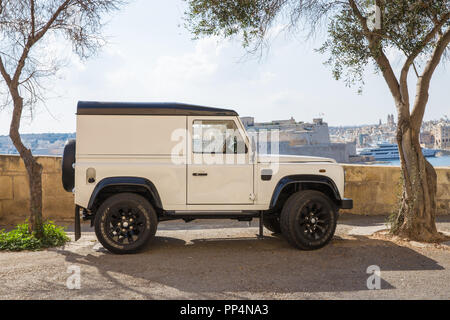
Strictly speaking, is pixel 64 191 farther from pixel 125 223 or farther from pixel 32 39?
pixel 125 223

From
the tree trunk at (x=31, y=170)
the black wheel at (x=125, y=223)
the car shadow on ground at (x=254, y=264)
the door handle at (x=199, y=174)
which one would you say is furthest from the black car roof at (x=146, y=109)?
the car shadow on ground at (x=254, y=264)

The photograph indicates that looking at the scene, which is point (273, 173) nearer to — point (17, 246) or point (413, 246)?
point (413, 246)

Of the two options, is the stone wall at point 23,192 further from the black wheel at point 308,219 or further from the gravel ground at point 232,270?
the black wheel at point 308,219

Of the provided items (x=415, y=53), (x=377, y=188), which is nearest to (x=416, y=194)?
(x=415, y=53)

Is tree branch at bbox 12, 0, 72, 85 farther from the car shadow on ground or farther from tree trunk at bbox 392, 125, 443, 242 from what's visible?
tree trunk at bbox 392, 125, 443, 242

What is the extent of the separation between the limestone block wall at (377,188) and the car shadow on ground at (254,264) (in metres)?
3.35

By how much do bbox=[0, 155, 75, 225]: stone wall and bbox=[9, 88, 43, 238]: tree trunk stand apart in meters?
2.67

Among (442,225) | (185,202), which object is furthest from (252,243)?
(442,225)

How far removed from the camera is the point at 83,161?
20.7ft

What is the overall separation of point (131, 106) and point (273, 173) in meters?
2.49

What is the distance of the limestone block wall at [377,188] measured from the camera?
10781mm

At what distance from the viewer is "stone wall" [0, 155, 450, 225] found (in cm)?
1026

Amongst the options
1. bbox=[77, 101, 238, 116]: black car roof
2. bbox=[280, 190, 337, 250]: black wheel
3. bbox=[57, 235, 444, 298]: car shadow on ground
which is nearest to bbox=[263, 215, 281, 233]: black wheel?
bbox=[57, 235, 444, 298]: car shadow on ground

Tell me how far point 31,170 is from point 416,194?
283 inches
